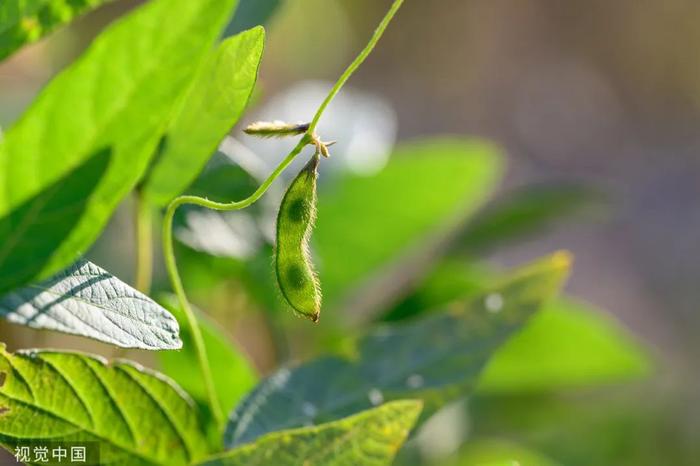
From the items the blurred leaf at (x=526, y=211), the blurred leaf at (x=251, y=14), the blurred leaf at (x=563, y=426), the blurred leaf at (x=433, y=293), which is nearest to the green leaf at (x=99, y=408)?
the blurred leaf at (x=251, y=14)

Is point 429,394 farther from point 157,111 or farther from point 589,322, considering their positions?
point 589,322

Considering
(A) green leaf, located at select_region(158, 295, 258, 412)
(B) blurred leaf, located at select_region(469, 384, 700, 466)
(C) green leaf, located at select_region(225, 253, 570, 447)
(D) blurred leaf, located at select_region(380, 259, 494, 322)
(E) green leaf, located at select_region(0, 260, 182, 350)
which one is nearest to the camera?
(E) green leaf, located at select_region(0, 260, 182, 350)

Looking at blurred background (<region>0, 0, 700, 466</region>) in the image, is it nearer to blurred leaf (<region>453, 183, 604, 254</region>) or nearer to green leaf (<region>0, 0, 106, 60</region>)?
blurred leaf (<region>453, 183, 604, 254</region>)

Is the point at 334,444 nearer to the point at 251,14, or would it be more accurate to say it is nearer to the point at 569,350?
the point at 251,14

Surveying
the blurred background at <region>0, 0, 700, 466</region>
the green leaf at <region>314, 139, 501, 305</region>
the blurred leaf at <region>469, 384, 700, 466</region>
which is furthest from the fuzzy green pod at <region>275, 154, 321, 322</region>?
the blurred leaf at <region>469, 384, 700, 466</region>

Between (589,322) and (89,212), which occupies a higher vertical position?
(589,322)

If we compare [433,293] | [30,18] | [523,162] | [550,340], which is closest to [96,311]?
[30,18]

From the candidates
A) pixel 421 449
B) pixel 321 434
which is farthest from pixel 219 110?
pixel 421 449
